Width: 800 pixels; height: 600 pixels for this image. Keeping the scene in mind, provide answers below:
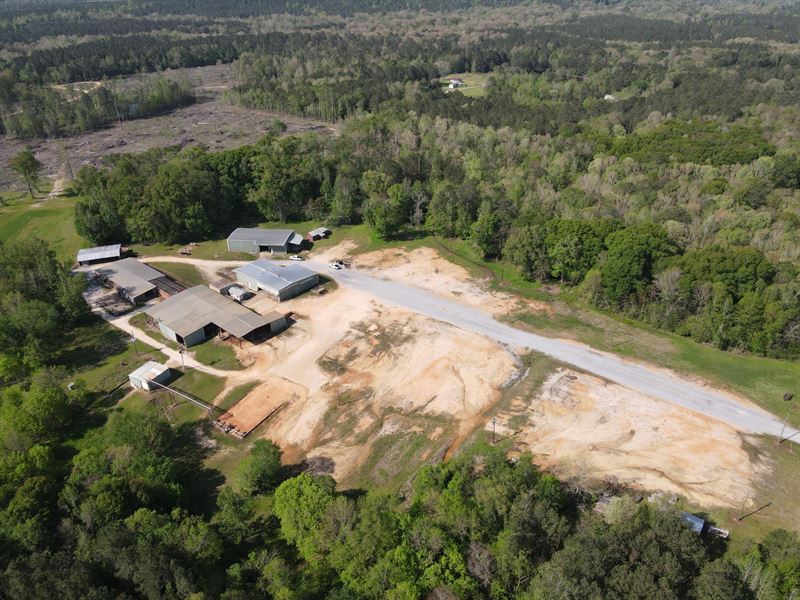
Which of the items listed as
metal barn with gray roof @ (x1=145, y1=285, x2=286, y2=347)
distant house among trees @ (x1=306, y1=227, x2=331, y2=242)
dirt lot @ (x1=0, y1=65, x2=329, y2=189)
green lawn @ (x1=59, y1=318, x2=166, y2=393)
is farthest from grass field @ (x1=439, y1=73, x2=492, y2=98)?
green lawn @ (x1=59, y1=318, x2=166, y2=393)

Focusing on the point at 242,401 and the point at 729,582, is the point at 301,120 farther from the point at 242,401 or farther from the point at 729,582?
the point at 729,582

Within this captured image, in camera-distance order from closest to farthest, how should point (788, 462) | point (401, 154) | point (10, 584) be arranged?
1. point (10, 584)
2. point (788, 462)
3. point (401, 154)

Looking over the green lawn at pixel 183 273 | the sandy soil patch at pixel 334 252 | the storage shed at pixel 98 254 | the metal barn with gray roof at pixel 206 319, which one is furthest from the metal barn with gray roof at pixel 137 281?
the sandy soil patch at pixel 334 252

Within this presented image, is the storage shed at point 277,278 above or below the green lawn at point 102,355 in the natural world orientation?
above

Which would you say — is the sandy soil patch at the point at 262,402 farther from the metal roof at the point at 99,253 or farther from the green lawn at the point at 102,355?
the metal roof at the point at 99,253

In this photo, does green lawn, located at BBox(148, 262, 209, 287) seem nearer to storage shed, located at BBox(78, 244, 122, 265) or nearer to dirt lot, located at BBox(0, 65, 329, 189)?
storage shed, located at BBox(78, 244, 122, 265)

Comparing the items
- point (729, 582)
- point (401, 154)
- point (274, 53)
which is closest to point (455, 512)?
point (729, 582)
